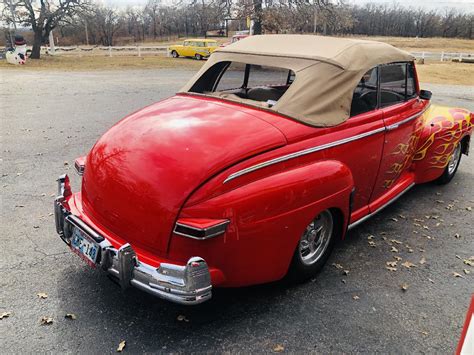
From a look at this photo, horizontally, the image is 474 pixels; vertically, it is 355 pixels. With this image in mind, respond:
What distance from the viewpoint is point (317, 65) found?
3432 millimetres

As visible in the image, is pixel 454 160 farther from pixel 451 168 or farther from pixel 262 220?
pixel 262 220

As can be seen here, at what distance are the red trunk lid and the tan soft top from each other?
43 cm

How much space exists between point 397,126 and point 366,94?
0.48 meters

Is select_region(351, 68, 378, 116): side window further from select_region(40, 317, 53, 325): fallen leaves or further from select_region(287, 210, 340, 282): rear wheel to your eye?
select_region(40, 317, 53, 325): fallen leaves

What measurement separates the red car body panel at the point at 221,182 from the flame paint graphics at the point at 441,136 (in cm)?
160

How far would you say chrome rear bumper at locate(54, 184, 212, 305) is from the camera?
2350 mm

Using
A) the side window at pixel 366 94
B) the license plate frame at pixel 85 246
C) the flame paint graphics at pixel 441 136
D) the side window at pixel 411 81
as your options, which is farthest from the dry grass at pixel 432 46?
the license plate frame at pixel 85 246

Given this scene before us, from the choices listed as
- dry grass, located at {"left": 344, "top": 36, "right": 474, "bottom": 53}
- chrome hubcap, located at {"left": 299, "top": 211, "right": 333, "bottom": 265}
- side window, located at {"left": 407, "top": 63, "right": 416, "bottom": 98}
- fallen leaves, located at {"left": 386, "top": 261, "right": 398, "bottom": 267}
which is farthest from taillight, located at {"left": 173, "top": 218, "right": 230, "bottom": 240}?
dry grass, located at {"left": 344, "top": 36, "right": 474, "bottom": 53}

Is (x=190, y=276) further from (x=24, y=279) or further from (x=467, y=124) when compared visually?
(x=467, y=124)

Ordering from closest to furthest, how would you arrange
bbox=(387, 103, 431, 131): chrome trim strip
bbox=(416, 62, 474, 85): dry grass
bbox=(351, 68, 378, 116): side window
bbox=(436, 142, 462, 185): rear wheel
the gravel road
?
the gravel road, bbox=(351, 68, 378, 116): side window, bbox=(387, 103, 431, 131): chrome trim strip, bbox=(436, 142, 462, 185): rear wheel, bbox=(416, 62, 474, 85): dry grass

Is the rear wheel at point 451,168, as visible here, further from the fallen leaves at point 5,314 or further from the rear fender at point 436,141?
the fallen leaves at point 5,314

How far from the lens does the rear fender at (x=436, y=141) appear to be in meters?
4.77

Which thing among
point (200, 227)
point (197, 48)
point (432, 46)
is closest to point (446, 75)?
point (197, 48)

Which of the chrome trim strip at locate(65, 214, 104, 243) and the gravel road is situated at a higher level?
the chrome trim strip at locate(65, 214, 104, 243)
